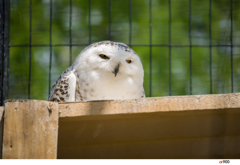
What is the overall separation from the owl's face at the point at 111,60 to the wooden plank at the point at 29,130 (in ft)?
3.40

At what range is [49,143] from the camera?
120 cm

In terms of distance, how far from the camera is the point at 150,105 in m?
1.31

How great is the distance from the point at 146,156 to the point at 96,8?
2.94m

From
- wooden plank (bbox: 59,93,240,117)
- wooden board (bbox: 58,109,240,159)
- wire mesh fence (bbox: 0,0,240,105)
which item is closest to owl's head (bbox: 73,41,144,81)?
wire mesh fence (bbox: 0,0,240,105)

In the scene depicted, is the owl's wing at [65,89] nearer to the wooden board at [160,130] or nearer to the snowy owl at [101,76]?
the snowy owl at [101,76]

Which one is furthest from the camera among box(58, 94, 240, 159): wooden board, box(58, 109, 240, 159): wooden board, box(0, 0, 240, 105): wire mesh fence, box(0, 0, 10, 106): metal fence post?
box(0, 0, 240, 105): wire mesh fence

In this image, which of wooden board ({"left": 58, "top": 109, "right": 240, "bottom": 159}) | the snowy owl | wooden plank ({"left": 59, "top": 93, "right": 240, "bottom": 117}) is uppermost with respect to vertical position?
the snowy owl

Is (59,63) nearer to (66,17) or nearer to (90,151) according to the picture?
(66,17)

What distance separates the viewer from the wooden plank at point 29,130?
3.85 ft

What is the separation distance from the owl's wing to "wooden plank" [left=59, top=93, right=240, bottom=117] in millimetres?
950

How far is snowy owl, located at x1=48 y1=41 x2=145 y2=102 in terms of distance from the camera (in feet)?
7.34

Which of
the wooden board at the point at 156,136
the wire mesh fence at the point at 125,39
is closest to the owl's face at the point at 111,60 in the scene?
the wire mesh fence at the point at 125,39

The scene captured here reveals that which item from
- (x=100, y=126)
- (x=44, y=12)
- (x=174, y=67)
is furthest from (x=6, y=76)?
(x=174, y=67)

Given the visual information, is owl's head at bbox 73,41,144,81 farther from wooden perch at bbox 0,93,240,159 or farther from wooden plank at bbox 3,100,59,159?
Answer: wooden plank at bbox 3,100,59,159
